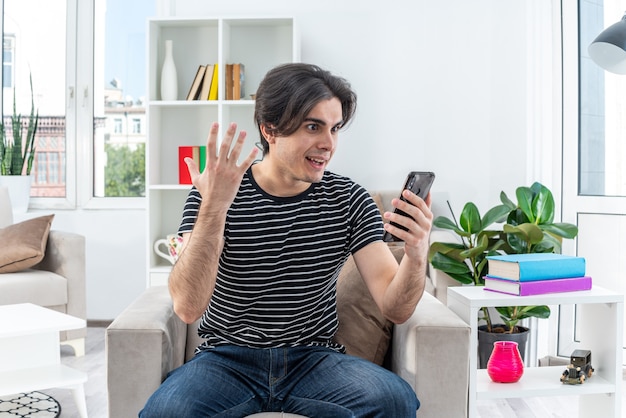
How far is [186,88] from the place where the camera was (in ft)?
13.4

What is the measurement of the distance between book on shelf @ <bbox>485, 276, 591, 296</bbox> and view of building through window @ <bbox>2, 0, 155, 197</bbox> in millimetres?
2741

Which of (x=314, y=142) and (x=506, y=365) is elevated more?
(x=314, y=142)

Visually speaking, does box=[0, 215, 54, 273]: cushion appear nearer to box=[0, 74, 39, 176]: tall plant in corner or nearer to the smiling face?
box=[0, 74, 39, 176]: tall plant in corner

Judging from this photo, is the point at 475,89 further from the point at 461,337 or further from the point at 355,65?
the point at 461,337

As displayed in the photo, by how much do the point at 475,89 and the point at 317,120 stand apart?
A: 2.29 metres

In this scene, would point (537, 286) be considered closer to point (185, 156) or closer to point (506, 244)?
point (506, 244)

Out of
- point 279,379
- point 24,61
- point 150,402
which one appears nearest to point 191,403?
point 150,402

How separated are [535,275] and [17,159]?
3.21 meters

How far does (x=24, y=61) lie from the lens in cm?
457

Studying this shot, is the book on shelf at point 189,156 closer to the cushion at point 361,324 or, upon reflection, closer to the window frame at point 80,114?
the window frame at point 80,114

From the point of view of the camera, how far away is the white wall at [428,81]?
3.84m

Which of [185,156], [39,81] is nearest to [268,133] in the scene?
[185,156]

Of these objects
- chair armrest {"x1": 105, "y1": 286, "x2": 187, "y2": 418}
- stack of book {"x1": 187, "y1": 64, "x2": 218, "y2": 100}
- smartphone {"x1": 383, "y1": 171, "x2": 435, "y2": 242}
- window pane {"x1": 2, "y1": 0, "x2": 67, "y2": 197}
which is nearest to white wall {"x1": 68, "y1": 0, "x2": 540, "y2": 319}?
stack of book {"x1": 187, "y1": 64, "x2": 218, "y2": 100}

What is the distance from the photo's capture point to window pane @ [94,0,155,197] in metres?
4.46
